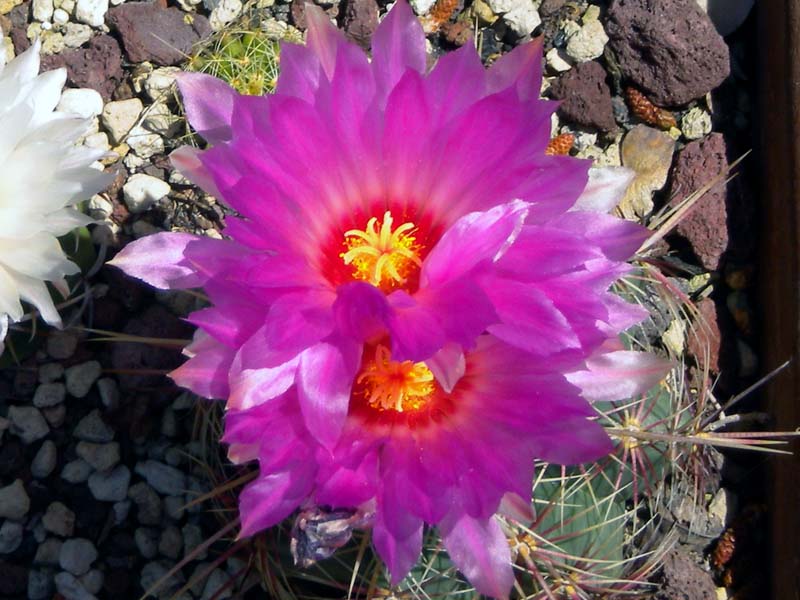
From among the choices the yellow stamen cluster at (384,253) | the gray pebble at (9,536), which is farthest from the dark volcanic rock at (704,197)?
the gray pebble at (9,536)

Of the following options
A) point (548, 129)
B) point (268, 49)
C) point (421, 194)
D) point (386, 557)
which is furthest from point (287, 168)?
point (268, 49)

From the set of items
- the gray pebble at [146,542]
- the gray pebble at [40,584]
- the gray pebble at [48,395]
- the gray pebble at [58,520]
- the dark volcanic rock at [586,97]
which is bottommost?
the gray pebble at [40,584]

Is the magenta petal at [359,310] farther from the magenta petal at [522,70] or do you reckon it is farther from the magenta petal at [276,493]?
the magenta petal at [522,70]

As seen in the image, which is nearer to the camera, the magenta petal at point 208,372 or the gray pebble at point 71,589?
the magenta petal at point 208,372

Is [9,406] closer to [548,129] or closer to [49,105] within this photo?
[49,105]

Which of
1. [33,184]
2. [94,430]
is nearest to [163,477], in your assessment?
[94,430]

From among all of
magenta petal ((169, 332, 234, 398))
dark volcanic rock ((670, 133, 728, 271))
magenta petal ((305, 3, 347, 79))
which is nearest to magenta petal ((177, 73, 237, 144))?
magenta petal ((305, 3, 347, 79))

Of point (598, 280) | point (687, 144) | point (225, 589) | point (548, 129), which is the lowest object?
point (225, 589)

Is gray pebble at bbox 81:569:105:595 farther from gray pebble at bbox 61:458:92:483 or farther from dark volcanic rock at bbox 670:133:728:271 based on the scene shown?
dark volcanic rock at bbox 670:133:728:271
